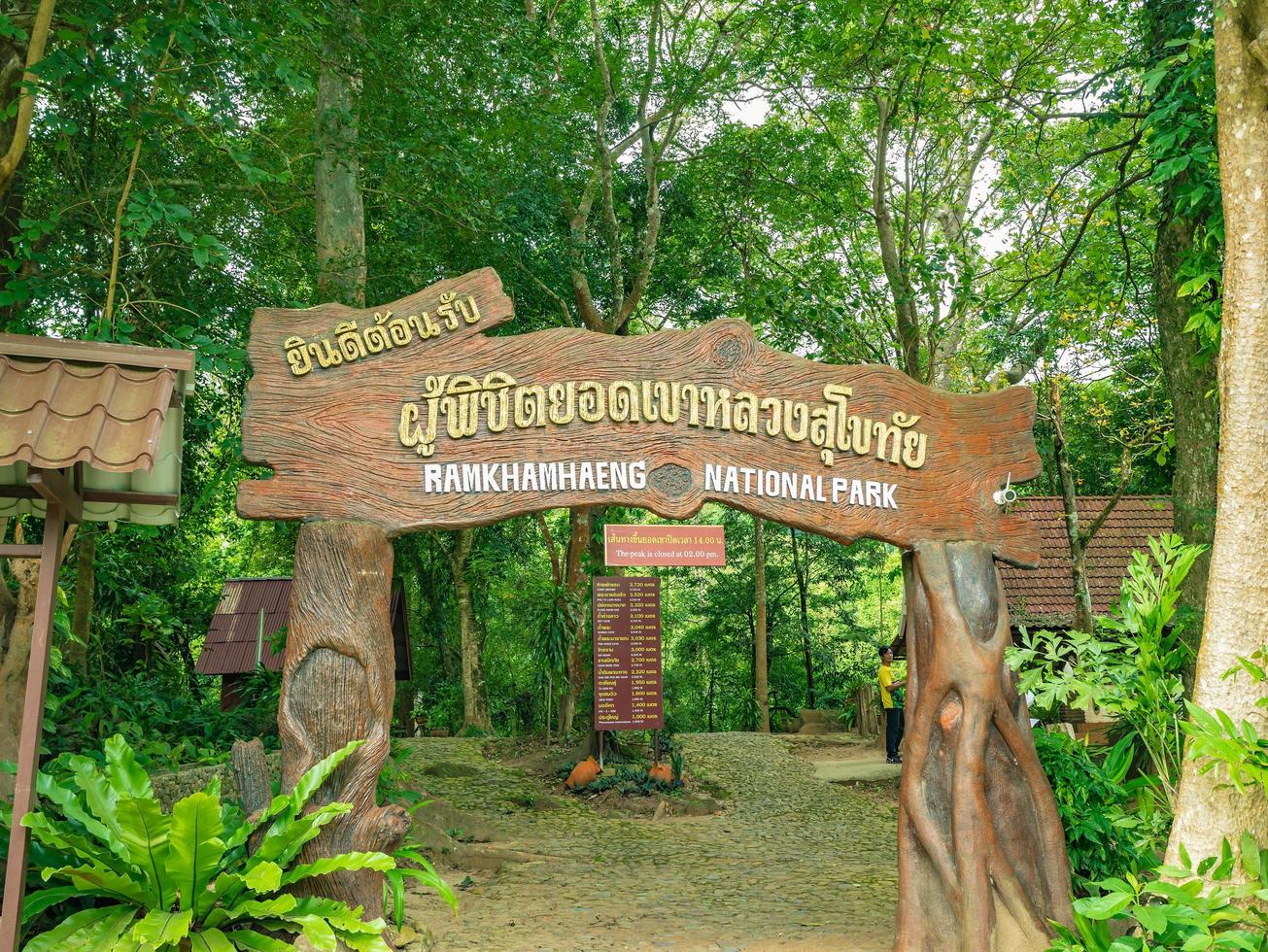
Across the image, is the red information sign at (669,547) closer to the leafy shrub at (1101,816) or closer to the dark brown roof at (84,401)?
Answer: the leafy shrub at (1101,816)

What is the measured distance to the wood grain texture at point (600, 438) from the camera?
500 centimetres

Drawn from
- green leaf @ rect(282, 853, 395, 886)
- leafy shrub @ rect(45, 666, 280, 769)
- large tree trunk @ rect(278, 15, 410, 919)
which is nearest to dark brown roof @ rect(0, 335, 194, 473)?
large tree trunk @ rect(278, 15, 410, 919)

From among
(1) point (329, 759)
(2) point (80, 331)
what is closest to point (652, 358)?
(1) point (329, 759)

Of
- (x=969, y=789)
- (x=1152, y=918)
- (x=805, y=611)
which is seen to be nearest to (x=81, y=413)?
(x=969, y=789)

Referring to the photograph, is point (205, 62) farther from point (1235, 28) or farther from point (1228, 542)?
point (1228, 542)

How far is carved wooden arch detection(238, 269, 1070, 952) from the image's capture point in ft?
16.1

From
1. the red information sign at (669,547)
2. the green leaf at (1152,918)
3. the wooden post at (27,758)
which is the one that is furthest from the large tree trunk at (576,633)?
the wooden post at (27,758)

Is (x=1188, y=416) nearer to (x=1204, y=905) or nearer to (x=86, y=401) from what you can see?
(x=1204, y=905)

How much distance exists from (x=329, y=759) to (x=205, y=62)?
469cm

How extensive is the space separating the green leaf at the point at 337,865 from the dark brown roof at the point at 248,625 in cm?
942

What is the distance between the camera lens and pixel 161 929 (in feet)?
13.0

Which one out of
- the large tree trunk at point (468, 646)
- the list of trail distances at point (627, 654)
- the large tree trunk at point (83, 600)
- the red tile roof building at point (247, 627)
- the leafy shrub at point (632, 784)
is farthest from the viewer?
the large tree trunk at point (468, 646)

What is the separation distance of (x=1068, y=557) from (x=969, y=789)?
9.93 m

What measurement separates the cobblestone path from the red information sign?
2525mm
